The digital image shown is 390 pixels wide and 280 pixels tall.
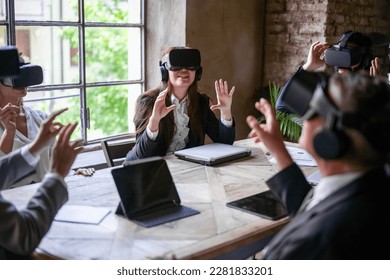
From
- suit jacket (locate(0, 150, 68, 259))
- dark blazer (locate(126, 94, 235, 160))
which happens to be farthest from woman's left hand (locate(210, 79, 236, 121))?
suit jacket (locate(0, 150, 68, 259))

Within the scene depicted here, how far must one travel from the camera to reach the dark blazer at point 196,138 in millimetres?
3086

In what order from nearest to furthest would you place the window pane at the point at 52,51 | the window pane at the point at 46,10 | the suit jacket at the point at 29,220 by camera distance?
1. the suit jacket at the point at 29,220
2. the window pane at the point at 46,10
3. the window pane at the point at 52,51

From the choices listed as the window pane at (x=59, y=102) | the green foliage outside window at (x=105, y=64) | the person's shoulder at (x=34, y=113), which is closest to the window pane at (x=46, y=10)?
the green foliage outside window at (x=105, y=64)

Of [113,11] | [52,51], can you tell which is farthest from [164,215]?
[113,11]

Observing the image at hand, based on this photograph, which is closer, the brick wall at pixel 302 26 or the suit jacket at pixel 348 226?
the suit jacket at pixel 348 226

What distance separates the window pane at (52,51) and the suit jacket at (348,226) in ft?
9.24

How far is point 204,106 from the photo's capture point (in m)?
3.53

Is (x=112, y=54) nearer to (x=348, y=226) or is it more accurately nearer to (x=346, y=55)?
(x=346, y=55)

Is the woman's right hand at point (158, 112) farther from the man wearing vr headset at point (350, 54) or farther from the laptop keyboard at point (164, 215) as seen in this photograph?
the laptop keyboard at point (164, 215)

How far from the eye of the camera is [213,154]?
2934mm

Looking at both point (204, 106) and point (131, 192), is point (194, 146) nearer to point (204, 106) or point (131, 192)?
point (204, 106)

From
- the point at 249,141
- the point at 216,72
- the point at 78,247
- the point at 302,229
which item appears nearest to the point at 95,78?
the point at 216,72

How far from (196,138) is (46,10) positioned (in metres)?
1.40
